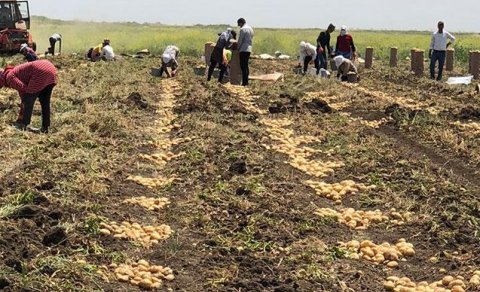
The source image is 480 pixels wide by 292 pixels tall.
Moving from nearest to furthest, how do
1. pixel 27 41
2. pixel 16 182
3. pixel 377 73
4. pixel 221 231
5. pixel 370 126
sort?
1. pixel 221 231
2. pixel 16 182
3. pixel 370 126
4. pixel 377 73
5. pixel 27 41

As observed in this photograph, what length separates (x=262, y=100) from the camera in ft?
40.6

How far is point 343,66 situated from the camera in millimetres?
15594

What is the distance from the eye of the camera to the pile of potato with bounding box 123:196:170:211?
565 cm

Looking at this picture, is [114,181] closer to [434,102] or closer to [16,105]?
[16,105]

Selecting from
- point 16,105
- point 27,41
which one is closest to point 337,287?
point 16,105

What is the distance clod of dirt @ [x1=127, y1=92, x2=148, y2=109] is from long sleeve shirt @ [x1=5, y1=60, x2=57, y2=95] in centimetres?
297

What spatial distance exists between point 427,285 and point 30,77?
19.7 feet

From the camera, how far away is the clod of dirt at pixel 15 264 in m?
3.99

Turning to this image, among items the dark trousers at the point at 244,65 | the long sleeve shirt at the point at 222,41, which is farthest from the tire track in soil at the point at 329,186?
the long sleeve shirt at the point at 222,41

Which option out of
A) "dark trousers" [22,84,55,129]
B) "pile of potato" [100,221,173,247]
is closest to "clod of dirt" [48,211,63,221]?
"pile of potato" [100,221,173,247]

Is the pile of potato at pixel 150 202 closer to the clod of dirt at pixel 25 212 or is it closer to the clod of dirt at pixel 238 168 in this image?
the clod of dirt at pixel 25 212

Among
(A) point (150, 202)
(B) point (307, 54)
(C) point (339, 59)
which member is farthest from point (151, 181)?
(B) point (307, 54)

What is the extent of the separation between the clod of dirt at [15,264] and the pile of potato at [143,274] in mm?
627

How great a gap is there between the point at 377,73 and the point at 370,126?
9.61 meters
